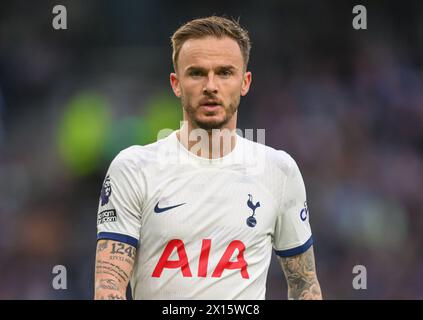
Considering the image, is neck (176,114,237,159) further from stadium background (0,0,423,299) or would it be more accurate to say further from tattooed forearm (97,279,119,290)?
stadium background (0,0,423,299)

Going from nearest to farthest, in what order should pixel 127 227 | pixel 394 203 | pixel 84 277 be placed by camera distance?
pixel 127 227
pixel 84 277
pixel 394 203

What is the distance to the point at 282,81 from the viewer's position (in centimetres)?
1168

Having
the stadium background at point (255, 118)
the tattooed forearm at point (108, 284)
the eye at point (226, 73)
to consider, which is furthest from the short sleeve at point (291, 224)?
the stadium background at point (255, 118)

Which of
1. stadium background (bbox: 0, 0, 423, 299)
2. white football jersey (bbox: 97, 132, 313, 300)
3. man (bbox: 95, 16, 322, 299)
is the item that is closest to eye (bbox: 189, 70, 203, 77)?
man (bbox: 95, 16, 322, 299)

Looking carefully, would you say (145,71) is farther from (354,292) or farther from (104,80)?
(354,292)

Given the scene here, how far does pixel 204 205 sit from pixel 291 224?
602mm

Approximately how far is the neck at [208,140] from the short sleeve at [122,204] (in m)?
0.38

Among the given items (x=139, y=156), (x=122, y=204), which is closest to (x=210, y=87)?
(x=139, y=156)

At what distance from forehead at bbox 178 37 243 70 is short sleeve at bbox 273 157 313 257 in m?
0.84

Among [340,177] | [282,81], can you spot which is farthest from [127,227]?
[282,81]

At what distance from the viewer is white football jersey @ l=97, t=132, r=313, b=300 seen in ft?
15.9

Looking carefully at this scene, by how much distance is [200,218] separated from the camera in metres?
4.98

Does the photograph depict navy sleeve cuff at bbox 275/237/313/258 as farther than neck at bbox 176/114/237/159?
Yes

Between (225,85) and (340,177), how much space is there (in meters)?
6.11
